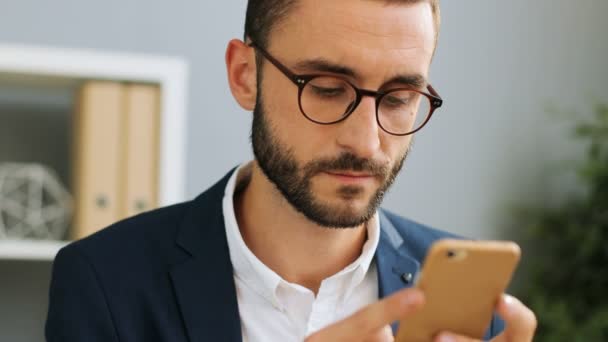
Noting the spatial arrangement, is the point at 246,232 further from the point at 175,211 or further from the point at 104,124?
the point at 104,124

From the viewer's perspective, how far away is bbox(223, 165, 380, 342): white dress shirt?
153 cm

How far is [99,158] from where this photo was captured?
2389 mm

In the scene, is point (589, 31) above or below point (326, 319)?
above

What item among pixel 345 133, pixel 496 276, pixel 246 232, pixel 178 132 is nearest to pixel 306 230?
pixel 246 232

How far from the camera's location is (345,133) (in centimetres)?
136

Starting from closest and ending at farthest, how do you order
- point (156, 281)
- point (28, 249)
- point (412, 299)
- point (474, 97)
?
point (412, 299) < point (156, 281) < point (28, 249) < point (474, 97)

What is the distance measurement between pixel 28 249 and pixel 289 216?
41.1 inches

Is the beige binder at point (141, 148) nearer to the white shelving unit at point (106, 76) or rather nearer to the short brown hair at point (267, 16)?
the white shelving unit at point (106, 76)

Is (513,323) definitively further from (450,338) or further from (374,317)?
(374,317)

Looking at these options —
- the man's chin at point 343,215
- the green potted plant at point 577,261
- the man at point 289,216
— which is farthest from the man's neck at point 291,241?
the green potted plant at point 577,261

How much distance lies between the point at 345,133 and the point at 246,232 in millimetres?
343

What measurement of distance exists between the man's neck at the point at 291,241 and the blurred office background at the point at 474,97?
129 centimetres

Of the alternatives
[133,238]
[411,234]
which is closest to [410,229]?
[411,234]

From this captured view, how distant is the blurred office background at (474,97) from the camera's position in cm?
286
